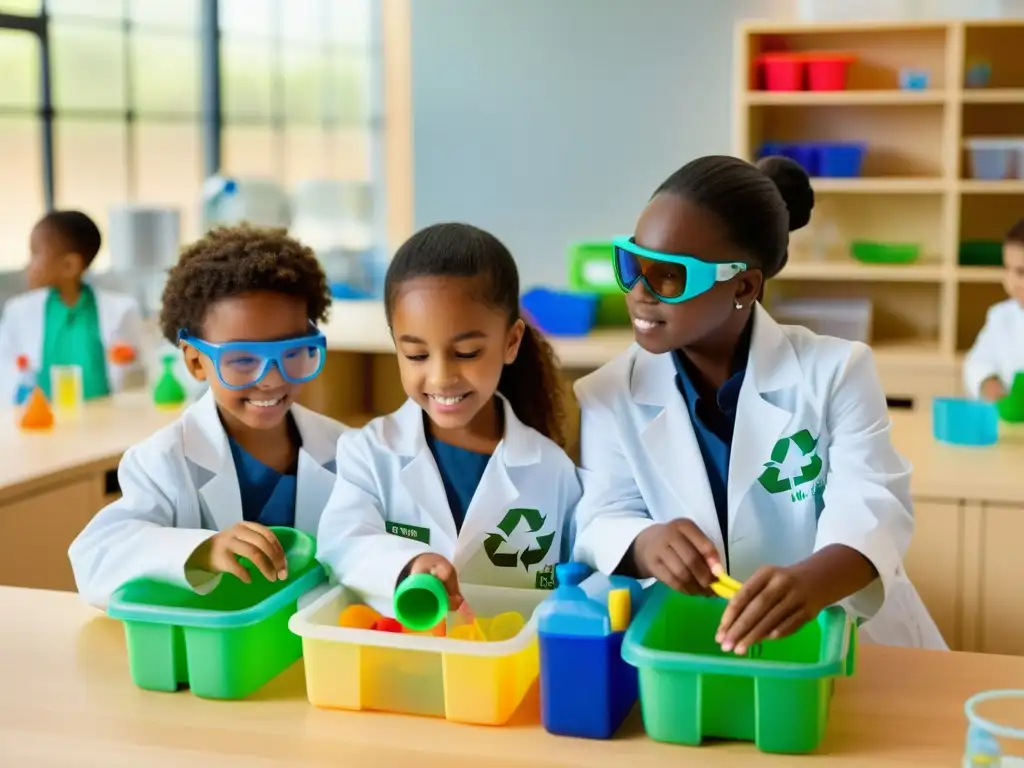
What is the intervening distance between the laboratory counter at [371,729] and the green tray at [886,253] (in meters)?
3.62

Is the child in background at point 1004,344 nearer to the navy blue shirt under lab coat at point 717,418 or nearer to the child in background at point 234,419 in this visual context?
the navy blue shirt under lab coat at point 717,418

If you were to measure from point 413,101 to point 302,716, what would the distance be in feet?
16.1

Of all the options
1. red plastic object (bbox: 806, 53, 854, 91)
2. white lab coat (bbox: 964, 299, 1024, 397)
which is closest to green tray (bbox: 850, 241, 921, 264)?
red plastic object (bbox: 806, 53, 854, 91)

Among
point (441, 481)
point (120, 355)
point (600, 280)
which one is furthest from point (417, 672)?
point (600, 280)

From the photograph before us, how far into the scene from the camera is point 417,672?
53.6 inches

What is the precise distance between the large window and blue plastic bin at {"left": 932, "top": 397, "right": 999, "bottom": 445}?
3.24 metres

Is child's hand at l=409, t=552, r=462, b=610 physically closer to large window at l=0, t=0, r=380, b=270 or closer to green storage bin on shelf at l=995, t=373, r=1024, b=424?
green storage bin on shelf at l=995, t=373, r=1024, b=424

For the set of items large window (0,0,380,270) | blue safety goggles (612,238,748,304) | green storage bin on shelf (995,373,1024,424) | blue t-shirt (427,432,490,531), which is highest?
large window (0,0,380,270)

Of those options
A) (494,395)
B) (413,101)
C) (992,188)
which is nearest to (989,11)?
(992,188)

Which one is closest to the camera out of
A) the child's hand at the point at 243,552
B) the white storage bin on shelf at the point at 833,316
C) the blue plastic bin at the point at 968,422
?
the child's hand at the point at 243,552

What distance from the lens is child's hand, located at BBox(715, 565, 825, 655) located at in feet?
4.18

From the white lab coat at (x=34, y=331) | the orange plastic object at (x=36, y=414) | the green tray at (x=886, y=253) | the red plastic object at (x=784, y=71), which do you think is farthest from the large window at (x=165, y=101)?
the green tray at (x=886, y=253)

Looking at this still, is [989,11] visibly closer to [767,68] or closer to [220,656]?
[767,68]

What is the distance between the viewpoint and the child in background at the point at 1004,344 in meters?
3.44
